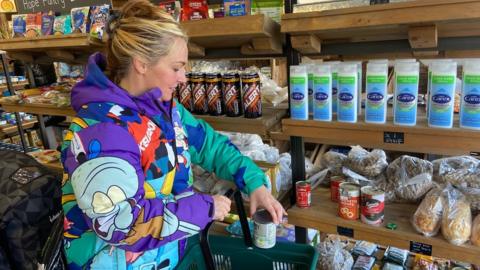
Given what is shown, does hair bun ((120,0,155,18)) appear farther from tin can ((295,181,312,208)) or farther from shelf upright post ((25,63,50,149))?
shelf upright post ((25,63,50,149))

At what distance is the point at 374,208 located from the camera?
1.40m

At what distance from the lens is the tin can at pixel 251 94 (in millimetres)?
1516

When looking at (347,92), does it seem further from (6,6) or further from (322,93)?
(6,6)

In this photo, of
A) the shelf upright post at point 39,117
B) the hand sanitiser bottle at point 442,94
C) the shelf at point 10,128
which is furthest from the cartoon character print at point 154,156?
the shelf at point 10,128

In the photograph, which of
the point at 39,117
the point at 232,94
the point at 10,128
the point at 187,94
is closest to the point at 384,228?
the point at 232,94

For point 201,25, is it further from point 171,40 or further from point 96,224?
point 96,224

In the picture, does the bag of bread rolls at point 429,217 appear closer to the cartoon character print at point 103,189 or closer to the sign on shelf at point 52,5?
the cartoon character print at point 103,189

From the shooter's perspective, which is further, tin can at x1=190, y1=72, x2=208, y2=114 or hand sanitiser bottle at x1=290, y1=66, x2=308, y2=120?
tin can at x1=190, y1=72, x2=208, y2=114

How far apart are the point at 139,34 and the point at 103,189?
0.49 m

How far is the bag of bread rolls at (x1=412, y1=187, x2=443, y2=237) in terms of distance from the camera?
1334 millimetres

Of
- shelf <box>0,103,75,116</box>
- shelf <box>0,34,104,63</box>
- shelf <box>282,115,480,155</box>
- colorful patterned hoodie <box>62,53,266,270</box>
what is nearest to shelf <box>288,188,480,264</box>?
shelf <box>282,115,480,155</box>

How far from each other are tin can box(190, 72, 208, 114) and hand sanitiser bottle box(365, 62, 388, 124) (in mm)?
736

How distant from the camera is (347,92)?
131 centimetres

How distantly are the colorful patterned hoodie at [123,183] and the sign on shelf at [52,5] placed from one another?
107cm
